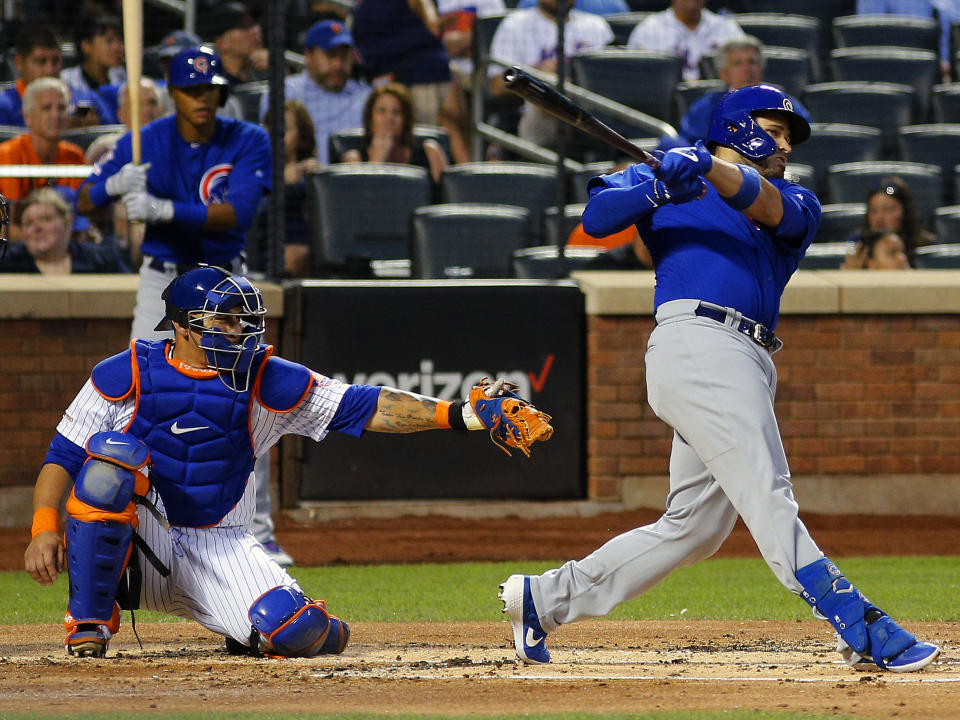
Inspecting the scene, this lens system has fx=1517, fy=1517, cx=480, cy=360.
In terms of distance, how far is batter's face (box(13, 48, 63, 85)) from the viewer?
9211 millimetres

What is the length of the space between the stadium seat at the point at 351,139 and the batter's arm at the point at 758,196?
5365 mm

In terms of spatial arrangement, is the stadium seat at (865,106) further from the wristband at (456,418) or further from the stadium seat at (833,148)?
the wristband at (456,418)

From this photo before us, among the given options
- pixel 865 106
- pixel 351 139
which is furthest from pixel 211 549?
pixel 865 106

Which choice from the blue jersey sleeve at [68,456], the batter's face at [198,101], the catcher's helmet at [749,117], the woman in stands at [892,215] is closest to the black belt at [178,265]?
the batter's face at [198,101]

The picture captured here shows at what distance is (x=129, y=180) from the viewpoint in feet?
22.4

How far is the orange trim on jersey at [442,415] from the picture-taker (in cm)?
464

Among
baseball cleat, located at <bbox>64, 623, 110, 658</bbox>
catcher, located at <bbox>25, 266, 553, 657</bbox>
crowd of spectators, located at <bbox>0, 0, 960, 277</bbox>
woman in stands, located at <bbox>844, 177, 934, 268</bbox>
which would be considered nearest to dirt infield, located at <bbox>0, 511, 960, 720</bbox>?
baseball cleat, located at <bbox>64, 623, 110, 658</bbox>

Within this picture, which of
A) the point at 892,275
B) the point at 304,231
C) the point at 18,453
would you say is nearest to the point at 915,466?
the point at 892,275

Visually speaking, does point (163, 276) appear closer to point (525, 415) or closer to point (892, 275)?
point (525, 415)

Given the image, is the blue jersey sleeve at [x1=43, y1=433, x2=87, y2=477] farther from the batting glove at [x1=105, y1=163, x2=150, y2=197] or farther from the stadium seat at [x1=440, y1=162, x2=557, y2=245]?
the stadium seat at [x1=440, y1=162, x2=557, y2=245]

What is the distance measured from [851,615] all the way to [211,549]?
77.4 inches

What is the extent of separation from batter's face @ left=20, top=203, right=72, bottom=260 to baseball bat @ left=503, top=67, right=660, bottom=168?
4.56 m

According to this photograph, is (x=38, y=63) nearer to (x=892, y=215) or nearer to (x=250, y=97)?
(x=250, y=97)

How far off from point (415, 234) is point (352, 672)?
15.3 ft
